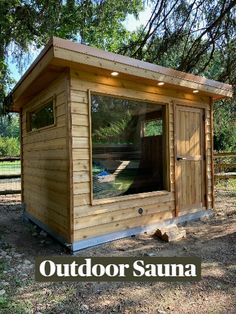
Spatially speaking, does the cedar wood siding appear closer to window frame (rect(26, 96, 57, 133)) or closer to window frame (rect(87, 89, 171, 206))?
window frame (rect(87, 89, 171, 206))

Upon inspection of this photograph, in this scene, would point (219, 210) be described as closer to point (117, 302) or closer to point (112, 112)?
point (112, 112)

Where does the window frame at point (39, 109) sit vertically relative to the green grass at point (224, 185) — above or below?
above

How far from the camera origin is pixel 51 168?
432 cm

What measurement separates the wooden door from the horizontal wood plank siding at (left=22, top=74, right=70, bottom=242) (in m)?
2.01

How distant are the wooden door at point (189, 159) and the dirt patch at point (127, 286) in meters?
0.79

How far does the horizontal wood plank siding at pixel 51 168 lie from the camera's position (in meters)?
3.81

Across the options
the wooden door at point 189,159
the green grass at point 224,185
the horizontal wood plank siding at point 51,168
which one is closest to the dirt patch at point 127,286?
the horizontal wood plank siding at point 51,168

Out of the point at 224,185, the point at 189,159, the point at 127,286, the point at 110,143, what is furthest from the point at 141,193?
the point at 224,185

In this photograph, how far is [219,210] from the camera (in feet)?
19.5

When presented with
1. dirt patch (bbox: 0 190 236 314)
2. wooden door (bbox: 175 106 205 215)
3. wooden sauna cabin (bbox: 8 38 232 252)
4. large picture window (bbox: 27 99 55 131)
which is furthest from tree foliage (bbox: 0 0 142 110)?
dirt patch (bbox: 0 190 236 314)

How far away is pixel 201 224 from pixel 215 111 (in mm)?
3943

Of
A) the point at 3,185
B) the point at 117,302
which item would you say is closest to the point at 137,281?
the point at 117,302

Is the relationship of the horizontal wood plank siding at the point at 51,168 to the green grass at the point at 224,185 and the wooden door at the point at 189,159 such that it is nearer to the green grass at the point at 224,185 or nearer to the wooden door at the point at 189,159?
the wooden door at the point at 189,159

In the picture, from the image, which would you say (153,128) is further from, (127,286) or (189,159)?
(127,286)
